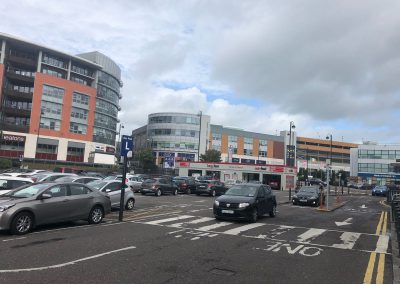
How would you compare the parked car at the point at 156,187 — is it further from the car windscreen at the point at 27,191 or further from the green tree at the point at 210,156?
the green tree at the point at 210,156

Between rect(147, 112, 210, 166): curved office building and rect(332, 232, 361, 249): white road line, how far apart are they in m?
86.2

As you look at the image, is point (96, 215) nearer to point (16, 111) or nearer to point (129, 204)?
point (129, 204)

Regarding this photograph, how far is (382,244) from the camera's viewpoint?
1128 centimetres

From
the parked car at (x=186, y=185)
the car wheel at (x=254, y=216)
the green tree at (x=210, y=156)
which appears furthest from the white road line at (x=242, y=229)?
the green tree at (x=210, y=156)

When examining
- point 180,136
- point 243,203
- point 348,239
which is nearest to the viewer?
point 348,239

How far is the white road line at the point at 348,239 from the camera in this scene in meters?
10.6

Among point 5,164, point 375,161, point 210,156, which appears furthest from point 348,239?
point 375,161

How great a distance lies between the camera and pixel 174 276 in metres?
6.70

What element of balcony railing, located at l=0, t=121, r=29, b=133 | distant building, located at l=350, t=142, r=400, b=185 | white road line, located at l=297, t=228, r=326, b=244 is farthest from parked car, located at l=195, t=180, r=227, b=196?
distant building, located at l=350, t=142, r=400, b=185

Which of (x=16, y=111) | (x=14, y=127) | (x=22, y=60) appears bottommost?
(x=14, y=127)

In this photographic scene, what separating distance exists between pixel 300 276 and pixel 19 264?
17.1 feet

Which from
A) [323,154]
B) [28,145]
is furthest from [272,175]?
[323,154]

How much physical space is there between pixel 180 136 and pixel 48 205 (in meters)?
89.0

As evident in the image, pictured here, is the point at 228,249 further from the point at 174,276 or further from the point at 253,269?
the point at 174,276
